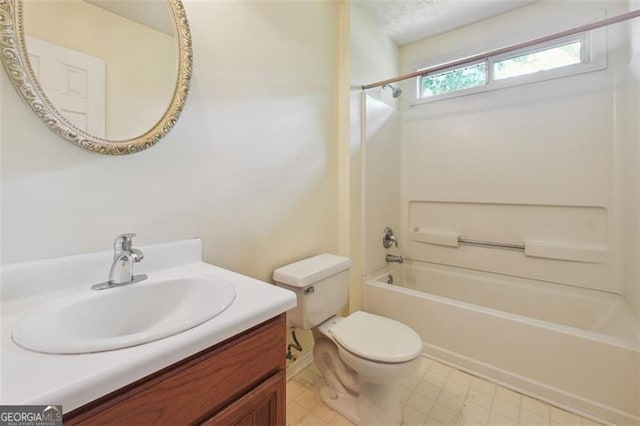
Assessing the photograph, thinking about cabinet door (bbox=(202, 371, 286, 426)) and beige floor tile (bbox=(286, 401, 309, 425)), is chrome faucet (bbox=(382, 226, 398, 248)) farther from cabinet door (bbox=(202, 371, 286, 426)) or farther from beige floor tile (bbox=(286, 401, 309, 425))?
cabinet door (bbox=(202, 371, 286, 426))

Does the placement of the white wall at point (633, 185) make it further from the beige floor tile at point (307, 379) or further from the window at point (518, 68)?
the beige floor tile at point (307, 379)

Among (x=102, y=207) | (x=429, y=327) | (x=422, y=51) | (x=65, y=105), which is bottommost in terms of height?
(x=429, y=327)

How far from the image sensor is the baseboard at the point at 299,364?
5.29 feet

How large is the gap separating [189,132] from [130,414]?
94cm

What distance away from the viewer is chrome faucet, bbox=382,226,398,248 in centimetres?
229

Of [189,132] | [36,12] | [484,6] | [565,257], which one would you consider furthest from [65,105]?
[565,257]

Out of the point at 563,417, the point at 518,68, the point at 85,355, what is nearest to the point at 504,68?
the point at 518,68

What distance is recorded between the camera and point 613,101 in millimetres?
1706

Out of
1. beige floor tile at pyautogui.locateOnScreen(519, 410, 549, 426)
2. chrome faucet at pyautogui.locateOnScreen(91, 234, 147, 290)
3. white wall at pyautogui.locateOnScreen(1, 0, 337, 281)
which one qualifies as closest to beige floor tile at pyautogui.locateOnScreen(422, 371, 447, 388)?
beige floor tile at pyautogui.locateOnScreen(519, 410, 549, 426)

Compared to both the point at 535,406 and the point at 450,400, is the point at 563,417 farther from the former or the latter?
the point at 450,400

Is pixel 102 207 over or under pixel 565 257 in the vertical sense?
over

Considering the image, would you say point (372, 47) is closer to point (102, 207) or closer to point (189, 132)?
point (189, 132)

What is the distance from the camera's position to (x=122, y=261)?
33.1 inches

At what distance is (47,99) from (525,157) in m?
2.59
